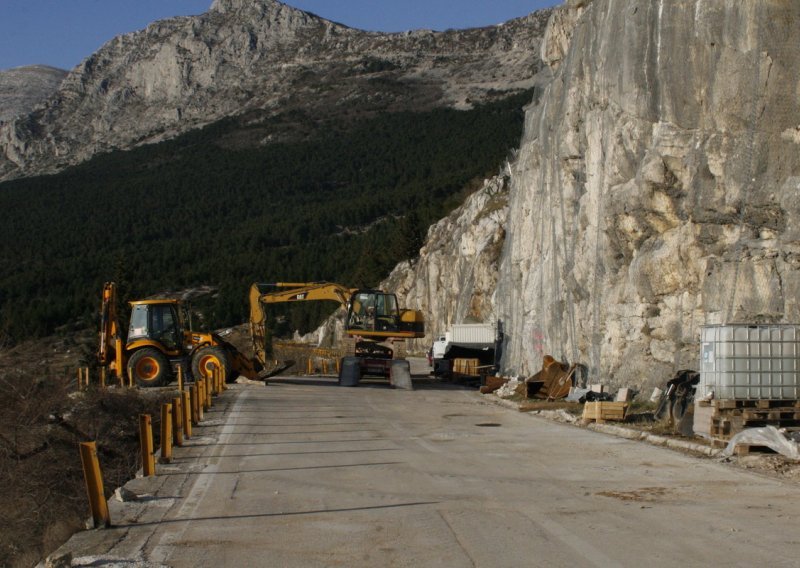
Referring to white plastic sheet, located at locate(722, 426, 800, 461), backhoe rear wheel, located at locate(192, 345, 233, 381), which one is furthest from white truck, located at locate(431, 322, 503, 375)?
white plastic sheet, located at locate(722, 426, 800, 461)

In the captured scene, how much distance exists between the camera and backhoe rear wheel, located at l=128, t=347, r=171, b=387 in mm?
31312

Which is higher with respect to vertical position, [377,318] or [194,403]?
[377,318]

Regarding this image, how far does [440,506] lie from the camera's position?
11.1m

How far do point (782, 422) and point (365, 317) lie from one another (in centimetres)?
2267

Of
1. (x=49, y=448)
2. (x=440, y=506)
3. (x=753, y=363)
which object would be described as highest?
(x=753, y=363)

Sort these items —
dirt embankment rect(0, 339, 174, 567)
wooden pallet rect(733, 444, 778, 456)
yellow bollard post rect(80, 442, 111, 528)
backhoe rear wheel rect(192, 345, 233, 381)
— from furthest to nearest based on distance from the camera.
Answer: backhoe rear wheel rect(192, 345, 233, 381)
dirt embankment rect(0, 339, 174, 567)
wooden pallet rect(733, 444, 778, 456)
yellow bollard post rect(80, 442, 111, 528)

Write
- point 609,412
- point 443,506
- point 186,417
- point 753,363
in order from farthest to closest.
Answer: point 609,412
point 186,417
point 753,363
point 443,506

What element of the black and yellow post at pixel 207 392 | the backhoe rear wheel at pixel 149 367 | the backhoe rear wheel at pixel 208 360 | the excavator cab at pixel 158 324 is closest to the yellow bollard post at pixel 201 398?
the black and yellow post at pixel 207 392

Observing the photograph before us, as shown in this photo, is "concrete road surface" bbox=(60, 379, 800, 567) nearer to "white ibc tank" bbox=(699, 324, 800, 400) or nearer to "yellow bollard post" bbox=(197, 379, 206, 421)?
"white ibc tank" bbox=(699, 324, 800, 400)

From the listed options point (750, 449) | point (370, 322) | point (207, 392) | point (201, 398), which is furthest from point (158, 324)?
point (750, 449)

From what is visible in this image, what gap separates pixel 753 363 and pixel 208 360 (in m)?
20.1

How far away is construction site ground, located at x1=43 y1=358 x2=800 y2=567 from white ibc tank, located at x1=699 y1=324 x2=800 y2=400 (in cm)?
154

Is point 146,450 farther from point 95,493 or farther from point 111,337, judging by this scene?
point 111,337

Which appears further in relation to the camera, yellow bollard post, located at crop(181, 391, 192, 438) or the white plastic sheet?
yellow bollard post, located at crop(181, 391, 192, 438)
